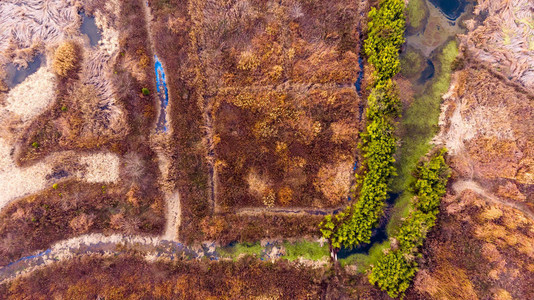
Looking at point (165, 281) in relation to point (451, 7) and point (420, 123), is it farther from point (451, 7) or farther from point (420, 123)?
point (451, 7)

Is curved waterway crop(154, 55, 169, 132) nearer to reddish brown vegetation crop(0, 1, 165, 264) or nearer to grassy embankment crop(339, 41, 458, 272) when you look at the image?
reddish brown vegetation crop(0, 1, 165, 264)

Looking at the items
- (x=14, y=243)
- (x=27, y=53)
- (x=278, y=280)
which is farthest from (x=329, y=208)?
(x=27, y=53)

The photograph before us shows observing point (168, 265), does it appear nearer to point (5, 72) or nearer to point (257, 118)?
point (257, 118)

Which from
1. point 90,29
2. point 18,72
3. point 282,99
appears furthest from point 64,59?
point 282,99

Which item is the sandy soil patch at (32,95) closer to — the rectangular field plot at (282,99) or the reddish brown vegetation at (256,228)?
the rectangular field plot at (282,99)

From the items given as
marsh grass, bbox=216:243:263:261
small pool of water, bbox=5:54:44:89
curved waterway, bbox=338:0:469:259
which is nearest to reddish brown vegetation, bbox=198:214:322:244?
marsh grass, bbox=216:243:263:261

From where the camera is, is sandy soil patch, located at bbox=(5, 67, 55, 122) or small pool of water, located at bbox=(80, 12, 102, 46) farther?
small pool of water, located at bbox=(80, 12, 102, 46)

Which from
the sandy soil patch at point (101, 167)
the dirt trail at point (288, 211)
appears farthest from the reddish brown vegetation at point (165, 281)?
the sandy soil patch at point (101, 167)
